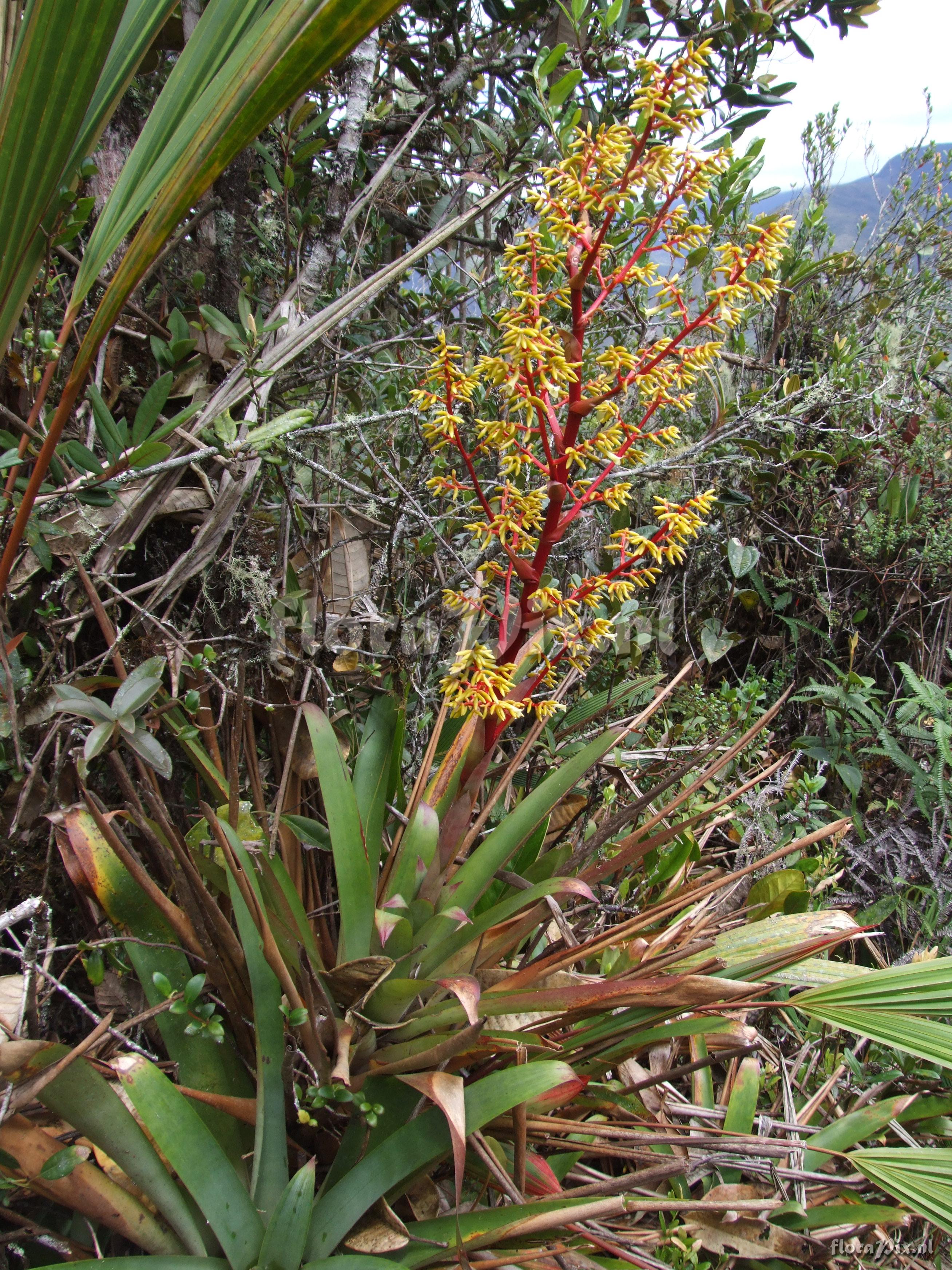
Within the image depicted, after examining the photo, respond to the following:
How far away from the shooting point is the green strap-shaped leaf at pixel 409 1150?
90 centimetres

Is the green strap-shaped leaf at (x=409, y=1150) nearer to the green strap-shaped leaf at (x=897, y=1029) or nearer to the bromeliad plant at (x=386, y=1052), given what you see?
the bromeliad plant at (x=386, y=1052)

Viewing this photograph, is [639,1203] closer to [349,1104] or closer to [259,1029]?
[349,1104]

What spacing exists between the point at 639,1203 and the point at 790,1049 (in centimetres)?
97

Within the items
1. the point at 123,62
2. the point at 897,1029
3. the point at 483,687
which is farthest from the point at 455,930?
the point at 123,62

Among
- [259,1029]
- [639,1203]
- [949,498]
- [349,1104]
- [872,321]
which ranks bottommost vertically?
[639,1203]

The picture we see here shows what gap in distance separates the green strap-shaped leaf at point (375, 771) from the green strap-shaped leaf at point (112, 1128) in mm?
503

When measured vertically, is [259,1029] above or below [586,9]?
below

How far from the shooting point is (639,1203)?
943 mm

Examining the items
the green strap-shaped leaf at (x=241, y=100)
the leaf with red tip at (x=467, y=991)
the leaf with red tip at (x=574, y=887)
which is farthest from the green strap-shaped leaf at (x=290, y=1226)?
the green strap-shaped leaf at (x=241, y=100)

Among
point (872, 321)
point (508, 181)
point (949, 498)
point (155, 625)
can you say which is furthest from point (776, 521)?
point (155, 625)

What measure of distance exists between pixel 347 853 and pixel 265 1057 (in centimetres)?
29

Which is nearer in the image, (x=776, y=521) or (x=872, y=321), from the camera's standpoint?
(x=776, y=521)

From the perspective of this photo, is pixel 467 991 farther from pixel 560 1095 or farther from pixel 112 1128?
pixel 112 1128

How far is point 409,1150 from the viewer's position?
3.08 feet
